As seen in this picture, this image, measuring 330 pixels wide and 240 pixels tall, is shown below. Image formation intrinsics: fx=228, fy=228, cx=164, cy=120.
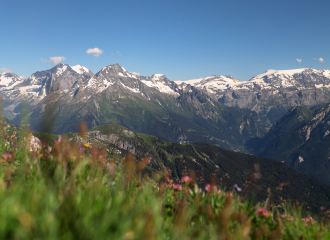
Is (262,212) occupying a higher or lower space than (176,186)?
lower

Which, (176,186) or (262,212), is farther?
(176,186)

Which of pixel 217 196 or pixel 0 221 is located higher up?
pixel 0 221

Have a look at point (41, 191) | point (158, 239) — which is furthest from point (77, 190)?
point (158, 239)

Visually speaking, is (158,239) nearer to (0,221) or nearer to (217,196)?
(0,221)

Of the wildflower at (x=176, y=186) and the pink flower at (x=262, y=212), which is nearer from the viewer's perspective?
the pink flower at (x=262, y=212)

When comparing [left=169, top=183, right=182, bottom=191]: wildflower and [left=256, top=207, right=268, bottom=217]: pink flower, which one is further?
[left=169, top=183, right=182, bottom=191]: wildflower

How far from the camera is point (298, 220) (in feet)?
17.1

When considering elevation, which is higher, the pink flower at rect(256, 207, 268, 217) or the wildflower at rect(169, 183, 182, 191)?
the wildflower at rect(169, 183, 182, 191)

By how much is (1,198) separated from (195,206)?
10.3ft

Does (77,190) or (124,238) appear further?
(77,190)

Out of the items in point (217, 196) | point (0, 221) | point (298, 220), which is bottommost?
point (298, 220)

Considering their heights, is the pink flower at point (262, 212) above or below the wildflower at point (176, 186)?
below

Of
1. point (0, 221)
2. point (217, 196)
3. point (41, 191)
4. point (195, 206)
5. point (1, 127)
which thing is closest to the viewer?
point (0, 221)

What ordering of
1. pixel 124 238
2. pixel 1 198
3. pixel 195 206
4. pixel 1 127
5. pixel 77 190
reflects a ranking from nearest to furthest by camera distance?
pixel 124 238, pixel 1 198, pixel 77 190, pixel 195 206, pixel 1 127
